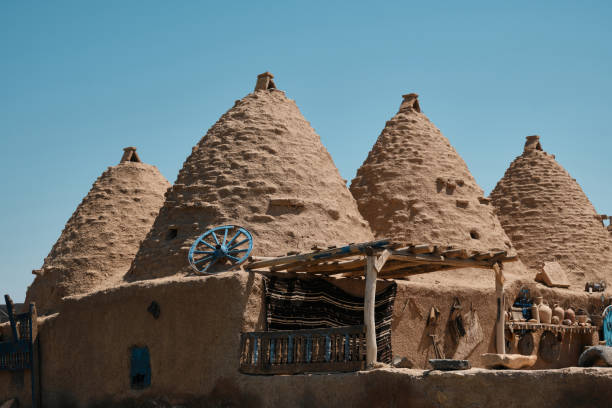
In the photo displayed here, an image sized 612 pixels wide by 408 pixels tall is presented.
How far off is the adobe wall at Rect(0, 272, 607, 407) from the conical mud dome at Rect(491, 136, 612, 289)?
7180mm

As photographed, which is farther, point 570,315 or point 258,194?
point 570,315

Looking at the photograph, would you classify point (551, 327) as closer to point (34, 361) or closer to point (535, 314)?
point (535, 314)

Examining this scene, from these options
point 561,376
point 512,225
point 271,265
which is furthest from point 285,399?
point 512,225

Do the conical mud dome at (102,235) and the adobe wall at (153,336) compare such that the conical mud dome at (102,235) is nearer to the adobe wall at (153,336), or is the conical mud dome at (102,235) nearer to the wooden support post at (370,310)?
the adobe wall at (153,336)

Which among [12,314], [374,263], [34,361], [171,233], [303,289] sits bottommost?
[34,361]

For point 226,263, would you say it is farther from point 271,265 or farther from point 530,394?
point 530,394

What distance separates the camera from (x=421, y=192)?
54.9ft

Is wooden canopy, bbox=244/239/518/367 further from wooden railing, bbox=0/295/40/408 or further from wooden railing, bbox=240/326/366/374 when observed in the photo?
wooden railing, bbox=0/295/40/408

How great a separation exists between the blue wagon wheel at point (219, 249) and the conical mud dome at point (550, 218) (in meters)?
9.92

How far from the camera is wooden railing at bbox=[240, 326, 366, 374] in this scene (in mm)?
9711

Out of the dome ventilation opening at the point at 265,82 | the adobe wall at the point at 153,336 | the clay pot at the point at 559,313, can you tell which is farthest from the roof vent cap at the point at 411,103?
the adobe wall at the point at 153,336

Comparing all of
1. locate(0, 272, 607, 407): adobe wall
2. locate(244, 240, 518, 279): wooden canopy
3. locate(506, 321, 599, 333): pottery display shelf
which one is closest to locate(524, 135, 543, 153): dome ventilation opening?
locate(506, 321, 599, 333): pottery display shelf

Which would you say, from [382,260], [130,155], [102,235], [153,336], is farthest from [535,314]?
[130,155]

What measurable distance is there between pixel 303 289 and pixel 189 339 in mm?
1815
